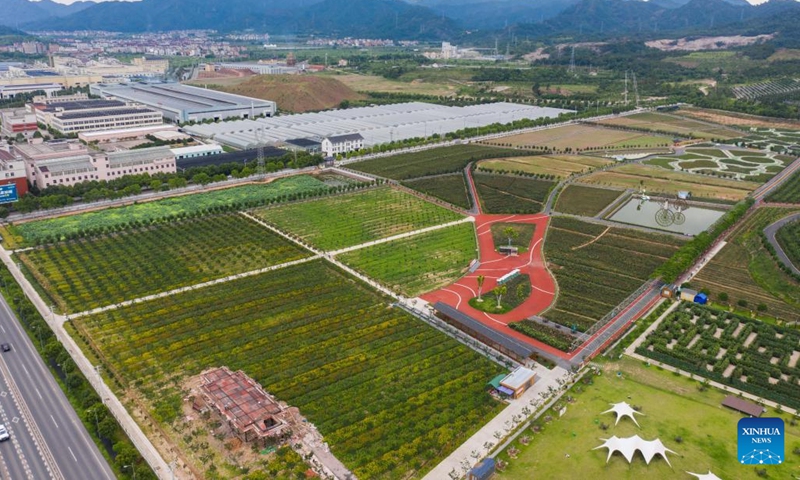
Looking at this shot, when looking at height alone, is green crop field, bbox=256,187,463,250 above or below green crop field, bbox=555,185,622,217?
below

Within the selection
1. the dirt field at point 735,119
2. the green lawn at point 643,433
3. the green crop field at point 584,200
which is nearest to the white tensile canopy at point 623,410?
the green lawn at point 643,433

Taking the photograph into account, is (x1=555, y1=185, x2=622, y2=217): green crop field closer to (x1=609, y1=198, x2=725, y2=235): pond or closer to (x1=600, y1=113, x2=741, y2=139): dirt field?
(x1=609, y1=198, x2=725, y2=235): pond

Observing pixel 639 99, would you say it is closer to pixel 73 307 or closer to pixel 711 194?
pixel 711 194

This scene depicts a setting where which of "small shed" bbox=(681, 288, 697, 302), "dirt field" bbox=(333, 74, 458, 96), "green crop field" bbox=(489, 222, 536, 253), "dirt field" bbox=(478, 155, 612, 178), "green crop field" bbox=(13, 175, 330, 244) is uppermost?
"dirt field" bbox=(333, 74, 458, 96)

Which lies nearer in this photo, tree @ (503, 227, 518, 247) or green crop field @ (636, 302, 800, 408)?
green crop field @ (636, 302, 800, 408)

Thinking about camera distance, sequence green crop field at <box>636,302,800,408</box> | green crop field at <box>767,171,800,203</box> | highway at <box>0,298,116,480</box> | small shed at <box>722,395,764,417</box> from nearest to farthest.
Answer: highway at <box>0,298,116,480</box> < small shed at <box>722,395,764,417</box> < green crop field at <box>636,302,800,408</box> < green crop field at <box>767,171,800,203</box>

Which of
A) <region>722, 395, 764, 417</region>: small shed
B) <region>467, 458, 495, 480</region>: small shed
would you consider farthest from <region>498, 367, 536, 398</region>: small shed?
<region>722, 395, 764, 417</region>: small shed

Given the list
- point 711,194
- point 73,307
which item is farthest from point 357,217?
point 711,194

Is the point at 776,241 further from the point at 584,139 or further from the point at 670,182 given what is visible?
the point at 584,139
